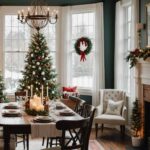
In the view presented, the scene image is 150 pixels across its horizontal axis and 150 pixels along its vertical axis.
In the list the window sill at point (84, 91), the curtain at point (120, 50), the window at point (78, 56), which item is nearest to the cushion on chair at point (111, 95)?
the curtain at point (120, 50)

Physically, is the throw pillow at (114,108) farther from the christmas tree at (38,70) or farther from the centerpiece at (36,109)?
the centerpiece at (36,109)

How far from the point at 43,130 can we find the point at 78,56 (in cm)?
492

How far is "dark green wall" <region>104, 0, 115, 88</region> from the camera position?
8812mm

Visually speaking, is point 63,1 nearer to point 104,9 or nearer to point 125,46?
point 104,9

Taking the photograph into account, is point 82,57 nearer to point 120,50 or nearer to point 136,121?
point 120,50

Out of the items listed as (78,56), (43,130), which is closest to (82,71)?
(78,56)

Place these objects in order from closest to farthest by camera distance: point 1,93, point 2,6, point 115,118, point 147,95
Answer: point 147,95
point 115,118
point 1,93
point 2,6

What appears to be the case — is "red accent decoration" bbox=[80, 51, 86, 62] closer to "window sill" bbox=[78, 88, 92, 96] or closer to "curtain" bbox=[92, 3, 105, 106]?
"curtain" bbox=[92, 3, 105, 106]

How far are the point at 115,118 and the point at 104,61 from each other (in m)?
1.73

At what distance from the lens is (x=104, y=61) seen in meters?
8.80

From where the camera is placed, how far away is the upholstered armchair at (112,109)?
7.59 m

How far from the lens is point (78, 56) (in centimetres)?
916

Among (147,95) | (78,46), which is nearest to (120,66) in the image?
(78,46)

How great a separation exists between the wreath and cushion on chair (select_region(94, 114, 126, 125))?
1842 millimetres
